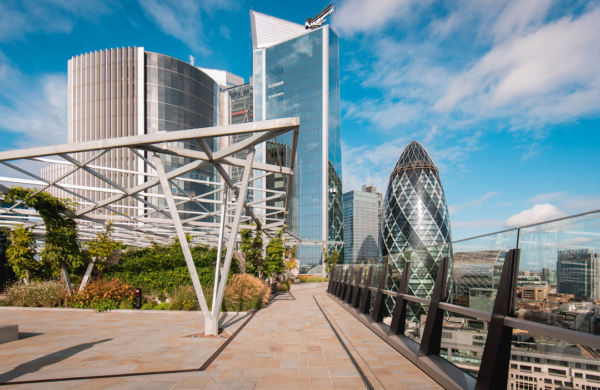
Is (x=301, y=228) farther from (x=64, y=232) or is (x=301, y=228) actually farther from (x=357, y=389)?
(x=357, y=389)

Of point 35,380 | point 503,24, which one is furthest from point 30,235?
point 503,24

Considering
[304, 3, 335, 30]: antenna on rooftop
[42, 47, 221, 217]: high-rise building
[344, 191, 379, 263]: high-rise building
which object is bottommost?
[344, 191, 379, 263]: high-rise building

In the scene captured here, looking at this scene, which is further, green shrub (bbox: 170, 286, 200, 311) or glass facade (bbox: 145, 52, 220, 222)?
glass facade (bbox: 145, 52, 220, 222)

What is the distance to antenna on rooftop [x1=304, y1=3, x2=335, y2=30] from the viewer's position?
292 ft

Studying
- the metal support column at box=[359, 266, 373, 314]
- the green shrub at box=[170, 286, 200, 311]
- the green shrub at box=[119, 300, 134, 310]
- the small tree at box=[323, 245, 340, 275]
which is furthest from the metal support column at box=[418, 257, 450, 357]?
the small tree at box=[323, 245, 340, 275]

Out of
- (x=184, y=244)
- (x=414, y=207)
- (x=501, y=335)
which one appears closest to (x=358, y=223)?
(x=414, y=207)

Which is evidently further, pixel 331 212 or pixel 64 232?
pixel 331 212

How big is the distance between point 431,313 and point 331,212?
197ft

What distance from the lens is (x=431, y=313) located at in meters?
4.77

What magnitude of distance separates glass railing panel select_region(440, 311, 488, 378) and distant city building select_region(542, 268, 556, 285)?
1029 mm

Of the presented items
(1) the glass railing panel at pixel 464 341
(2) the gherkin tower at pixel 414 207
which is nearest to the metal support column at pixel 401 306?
(1) the glass railing panel at pixel 464 341

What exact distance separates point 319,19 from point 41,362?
102 meters

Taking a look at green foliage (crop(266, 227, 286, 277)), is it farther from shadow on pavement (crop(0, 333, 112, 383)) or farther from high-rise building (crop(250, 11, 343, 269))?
high-rise building (crop(250, 11, 343, 269))

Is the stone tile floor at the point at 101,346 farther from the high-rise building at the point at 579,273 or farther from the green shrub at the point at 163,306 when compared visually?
the high-rise building at the point at 579,273
